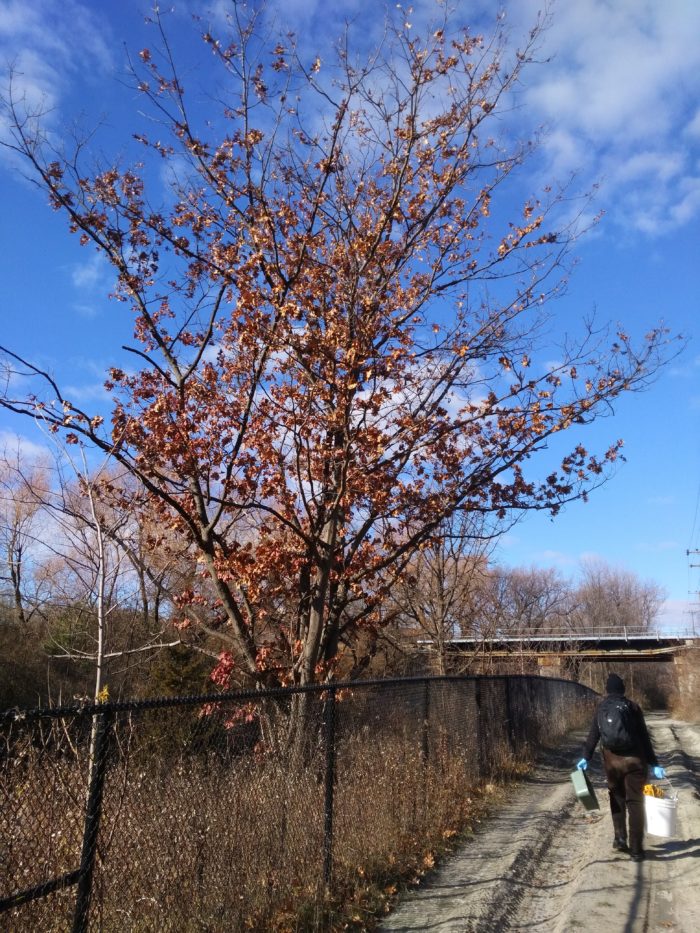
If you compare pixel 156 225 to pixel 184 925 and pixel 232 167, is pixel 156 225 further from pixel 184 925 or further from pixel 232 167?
pixel 184 925

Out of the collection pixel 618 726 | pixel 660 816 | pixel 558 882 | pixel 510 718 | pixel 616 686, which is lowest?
pixel 558 882

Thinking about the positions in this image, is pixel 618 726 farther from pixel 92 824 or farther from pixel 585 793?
Answer: pixel 92 824

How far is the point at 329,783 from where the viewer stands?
5676mm

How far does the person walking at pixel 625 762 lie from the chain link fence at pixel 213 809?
1621 mm

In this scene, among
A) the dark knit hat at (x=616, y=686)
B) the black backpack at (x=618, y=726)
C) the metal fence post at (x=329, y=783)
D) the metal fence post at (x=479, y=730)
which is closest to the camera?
the metal fence post at (x=329, y=783)

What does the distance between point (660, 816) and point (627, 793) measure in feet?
1.02

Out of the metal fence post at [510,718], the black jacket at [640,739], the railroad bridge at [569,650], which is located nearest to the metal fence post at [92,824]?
the black jacket at [640,739]

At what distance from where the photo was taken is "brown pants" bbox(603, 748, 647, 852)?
6637mm

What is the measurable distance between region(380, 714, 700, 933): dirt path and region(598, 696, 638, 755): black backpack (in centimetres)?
92

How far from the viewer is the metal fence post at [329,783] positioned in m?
5.48

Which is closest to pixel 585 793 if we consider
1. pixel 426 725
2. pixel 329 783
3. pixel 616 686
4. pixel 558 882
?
pixel 558 882

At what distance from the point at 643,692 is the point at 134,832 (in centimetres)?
6909


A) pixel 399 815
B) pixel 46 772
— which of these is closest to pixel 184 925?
pixel 46 772

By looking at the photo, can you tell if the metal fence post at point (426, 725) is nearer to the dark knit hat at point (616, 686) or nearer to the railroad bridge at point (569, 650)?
the dark knit hat at point (616, 686)
